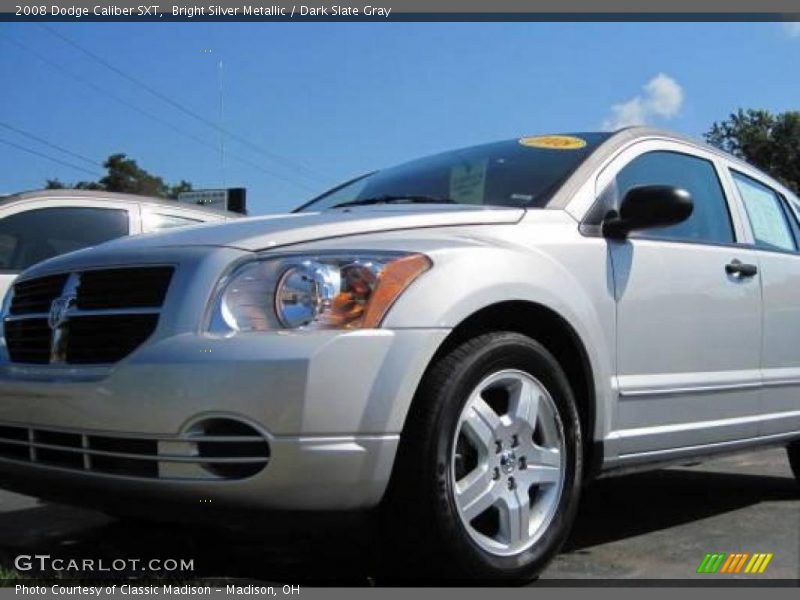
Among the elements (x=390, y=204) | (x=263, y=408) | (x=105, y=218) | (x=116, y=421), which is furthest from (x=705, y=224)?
(x=105, y=218)

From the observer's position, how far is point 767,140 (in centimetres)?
4003

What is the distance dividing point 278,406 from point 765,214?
3.36 meters

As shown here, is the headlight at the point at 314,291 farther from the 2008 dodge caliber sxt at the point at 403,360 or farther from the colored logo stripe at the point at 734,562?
the colored logo stripe at the point at 734,562

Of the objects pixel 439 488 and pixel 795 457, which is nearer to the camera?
pixel 439 488

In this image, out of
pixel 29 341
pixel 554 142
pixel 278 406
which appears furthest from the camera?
pixel 554 142

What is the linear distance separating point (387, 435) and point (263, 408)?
1.25ft

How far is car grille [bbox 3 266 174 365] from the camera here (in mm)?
3000

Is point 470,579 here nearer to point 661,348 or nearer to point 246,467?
point 246,467

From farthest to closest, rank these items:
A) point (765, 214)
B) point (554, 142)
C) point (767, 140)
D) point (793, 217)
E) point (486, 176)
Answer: point (767, 140) → point (793, 217) → point (765, 214) → point (554, 142) → point (486, 176)

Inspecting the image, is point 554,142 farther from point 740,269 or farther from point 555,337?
point 555,337

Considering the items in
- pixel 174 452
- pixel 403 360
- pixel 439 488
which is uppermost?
pixel 403 360

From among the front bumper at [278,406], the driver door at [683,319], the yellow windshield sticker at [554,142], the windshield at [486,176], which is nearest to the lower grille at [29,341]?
the front bumper at [278,406]

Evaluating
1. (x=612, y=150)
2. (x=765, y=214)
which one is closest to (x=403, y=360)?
(x=612, y=150)

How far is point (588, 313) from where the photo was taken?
3.51 metres
